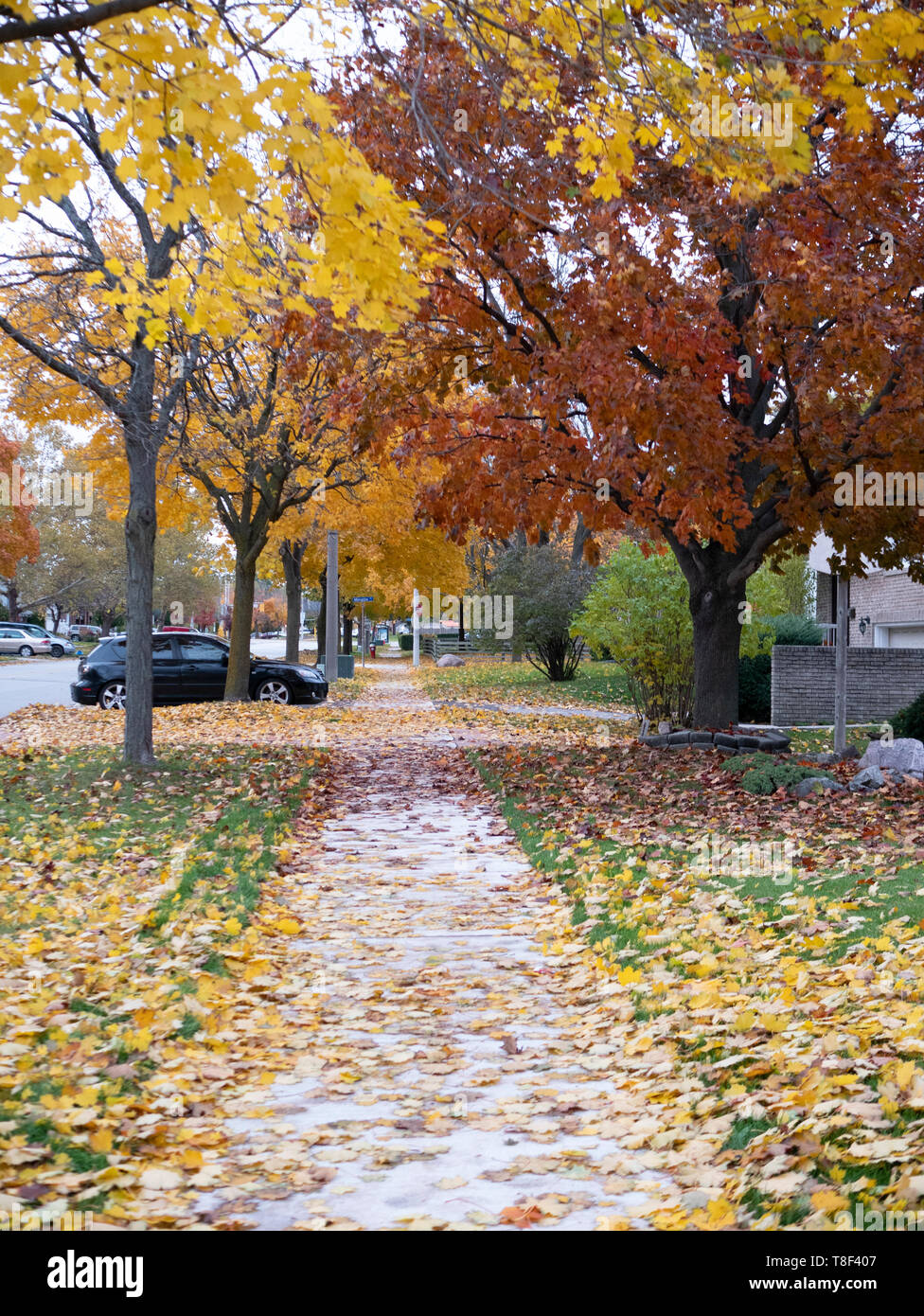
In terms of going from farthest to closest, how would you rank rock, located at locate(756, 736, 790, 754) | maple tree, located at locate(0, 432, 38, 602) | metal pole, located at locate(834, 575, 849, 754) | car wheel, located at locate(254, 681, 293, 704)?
1. maple tree, located at locate(0, 432, 38, 602)
2. car wheel, located at locate(254, 681, 293, 704)
3. metal pole, located at locate(834, 575, 849, 754)
4. rock, located at locate(756, 736, 790, 754)

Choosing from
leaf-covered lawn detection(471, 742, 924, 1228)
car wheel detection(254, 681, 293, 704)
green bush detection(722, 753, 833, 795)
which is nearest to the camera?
leaf-covered lawn detection(471, 742, 924, 1228)

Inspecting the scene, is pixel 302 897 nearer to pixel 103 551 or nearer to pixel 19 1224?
pixel 19 1224

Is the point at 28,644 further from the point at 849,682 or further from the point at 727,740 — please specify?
the point at 727,740

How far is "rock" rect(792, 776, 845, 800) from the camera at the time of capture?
11.0m

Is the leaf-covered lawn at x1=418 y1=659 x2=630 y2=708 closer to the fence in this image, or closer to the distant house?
the distant house

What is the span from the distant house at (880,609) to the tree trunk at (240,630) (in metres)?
11.4

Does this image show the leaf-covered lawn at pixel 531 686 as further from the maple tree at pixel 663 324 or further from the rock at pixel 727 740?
the maple tree at pixel 663 324

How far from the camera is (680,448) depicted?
35.6 ft

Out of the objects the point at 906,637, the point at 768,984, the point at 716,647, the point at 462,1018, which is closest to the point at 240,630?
the point at 716,647

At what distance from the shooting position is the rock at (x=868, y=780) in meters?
11.4

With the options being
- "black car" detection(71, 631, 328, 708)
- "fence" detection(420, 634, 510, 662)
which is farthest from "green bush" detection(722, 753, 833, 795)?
"fence" detection(420, 634, 510, 662)

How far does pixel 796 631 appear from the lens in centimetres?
2472

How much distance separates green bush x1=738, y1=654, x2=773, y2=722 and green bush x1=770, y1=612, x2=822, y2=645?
1936 millimetres

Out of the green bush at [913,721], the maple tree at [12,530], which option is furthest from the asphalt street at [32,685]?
the green bush at [913,721]
